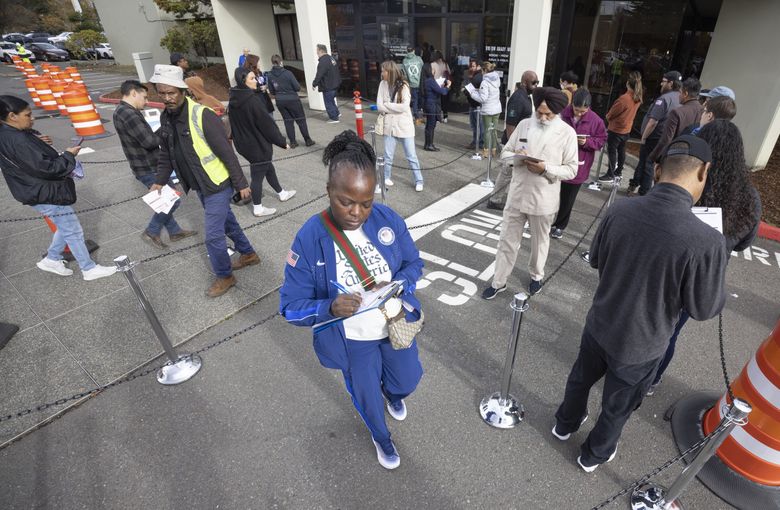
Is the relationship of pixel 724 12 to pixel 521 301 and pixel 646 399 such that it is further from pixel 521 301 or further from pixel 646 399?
pixel 521 301

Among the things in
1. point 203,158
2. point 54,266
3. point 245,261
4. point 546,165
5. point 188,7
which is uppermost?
point 188,7

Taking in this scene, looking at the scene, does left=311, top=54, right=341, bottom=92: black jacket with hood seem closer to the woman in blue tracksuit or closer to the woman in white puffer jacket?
the woman in white puffer jacket

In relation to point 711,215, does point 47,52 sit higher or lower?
higher

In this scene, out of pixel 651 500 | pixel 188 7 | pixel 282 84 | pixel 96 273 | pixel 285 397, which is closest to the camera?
pixel 651 500

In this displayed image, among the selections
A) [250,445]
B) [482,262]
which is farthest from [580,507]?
[482,262]

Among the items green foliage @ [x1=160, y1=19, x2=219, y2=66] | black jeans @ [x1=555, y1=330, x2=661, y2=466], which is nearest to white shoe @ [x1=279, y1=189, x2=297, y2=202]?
black jeans @ [x1=555, y1=330, x2=661, y2=466]

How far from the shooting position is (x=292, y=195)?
707 centimetres

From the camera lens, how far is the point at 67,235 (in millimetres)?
4547

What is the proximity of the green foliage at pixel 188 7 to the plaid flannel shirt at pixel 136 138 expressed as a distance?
48.1ft

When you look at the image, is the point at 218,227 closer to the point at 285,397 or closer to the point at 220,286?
the point at 220,286

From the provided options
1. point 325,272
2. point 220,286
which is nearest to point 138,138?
point 220,286

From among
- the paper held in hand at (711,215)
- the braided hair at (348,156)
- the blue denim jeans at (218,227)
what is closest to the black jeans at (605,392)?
the paper held in hand at (711,215)

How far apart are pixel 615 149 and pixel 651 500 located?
20.5ft

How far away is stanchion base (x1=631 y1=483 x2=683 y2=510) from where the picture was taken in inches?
95.4
